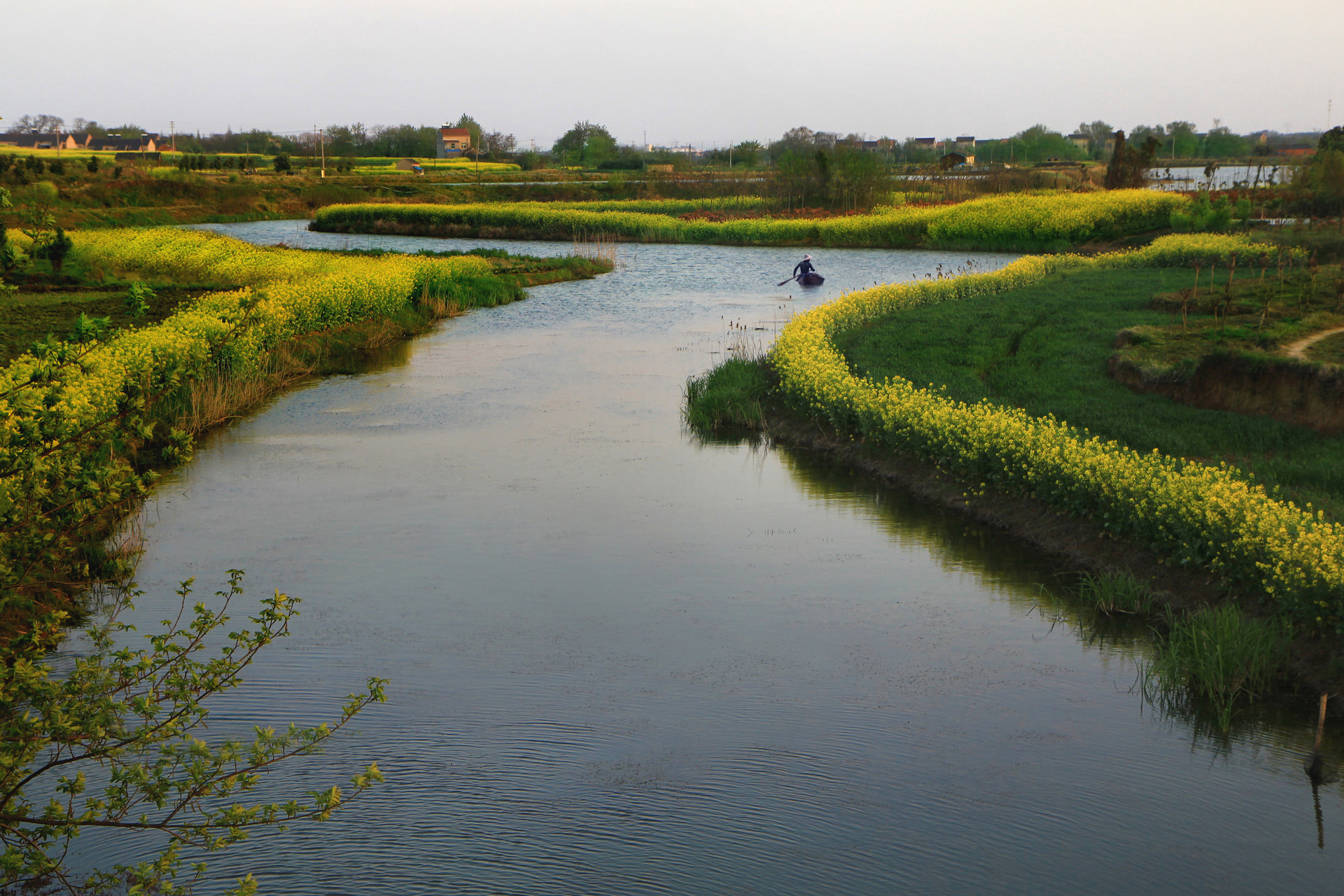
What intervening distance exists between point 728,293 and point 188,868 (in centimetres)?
2976

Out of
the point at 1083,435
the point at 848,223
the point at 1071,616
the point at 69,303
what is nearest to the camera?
the point at 1071,616

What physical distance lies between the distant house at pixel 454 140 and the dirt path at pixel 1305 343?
144700mm

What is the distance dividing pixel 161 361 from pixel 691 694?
9.60 meters

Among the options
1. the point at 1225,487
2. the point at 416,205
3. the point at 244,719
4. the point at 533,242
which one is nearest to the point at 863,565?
the point at 1225,487

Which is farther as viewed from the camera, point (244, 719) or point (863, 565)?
point (863, 565)

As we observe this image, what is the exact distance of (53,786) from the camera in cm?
684

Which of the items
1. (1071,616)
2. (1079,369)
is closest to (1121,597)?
(1071,616)

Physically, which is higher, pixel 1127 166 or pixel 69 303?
pixel 1127 166

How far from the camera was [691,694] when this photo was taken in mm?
8289

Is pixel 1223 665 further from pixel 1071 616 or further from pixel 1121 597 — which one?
pixel 1071 616

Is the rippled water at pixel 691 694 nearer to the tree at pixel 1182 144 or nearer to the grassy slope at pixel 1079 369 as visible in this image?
the grassy slope at pixel 1079 369

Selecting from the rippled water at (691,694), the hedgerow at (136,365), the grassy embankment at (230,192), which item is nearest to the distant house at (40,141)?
the grassy embankment at (230,192)

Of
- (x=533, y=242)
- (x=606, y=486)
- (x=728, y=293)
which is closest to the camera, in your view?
(x=606, y=486)

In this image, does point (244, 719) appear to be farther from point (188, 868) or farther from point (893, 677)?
point (893, 677)
